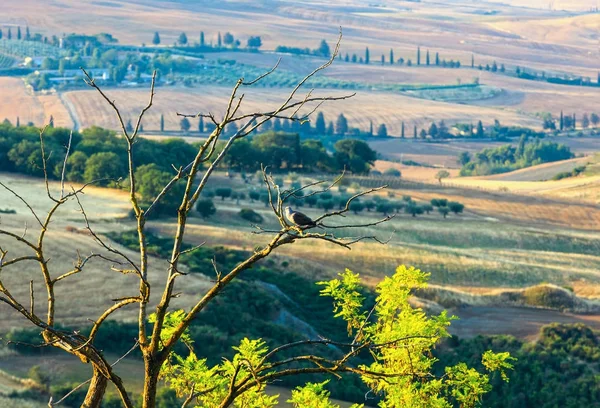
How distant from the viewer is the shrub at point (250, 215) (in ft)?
285

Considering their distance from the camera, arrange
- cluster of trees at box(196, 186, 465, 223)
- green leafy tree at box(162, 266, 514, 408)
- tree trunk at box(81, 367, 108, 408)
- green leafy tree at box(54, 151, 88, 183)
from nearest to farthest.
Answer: tree trunk at box(81, 367, 108, 408)
green leafy tree at box(162, 266, 514, 408)
cluster of trees at box(196, 186, 465, 223)
green leafy tree at box(54, 151, 88, 183)

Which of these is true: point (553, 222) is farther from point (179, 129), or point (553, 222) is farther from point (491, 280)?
point (179, 129)

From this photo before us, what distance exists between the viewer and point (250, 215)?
87250 millimetres

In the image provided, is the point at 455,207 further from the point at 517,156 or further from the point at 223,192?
the point at 517,156

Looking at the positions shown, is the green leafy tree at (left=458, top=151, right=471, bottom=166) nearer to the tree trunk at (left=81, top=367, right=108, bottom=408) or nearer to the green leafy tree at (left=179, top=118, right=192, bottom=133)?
the green leafy tree at (left=179, top=118, right=192, bottom=133)

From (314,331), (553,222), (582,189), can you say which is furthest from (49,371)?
(582,189)

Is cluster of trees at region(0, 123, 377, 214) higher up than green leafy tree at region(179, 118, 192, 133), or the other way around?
cluster of trees at region(0, 123, 377, 214)

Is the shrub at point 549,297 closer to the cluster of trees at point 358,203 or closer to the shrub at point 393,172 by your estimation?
the cluster of trees at point 358,203

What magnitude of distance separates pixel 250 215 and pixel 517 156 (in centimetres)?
10276

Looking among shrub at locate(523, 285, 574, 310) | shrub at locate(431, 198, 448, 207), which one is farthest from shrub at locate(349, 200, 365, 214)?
shrub at locate(523, 285, 574, 310)

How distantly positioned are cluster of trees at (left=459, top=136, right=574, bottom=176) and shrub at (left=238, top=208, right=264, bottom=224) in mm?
85966

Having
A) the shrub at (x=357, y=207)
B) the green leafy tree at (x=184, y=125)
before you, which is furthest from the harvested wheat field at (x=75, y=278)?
the green leafy tree at (x=184, y=125)

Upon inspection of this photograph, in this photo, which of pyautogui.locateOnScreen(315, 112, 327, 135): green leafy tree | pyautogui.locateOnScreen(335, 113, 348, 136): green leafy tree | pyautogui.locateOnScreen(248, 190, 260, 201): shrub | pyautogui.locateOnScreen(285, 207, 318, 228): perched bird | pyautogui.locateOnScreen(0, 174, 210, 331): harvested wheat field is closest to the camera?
pyautogui.locateOnScreen(285, 207, 318, 228): perched bird

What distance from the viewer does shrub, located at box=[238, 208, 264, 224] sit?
8675 cm
